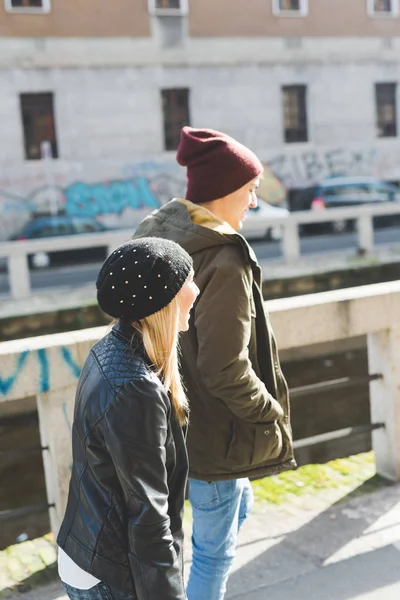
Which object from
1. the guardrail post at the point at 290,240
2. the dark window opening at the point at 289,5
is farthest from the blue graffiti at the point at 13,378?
the dark window opening at the point at 289,5

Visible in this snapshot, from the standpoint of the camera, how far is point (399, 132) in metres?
27.6

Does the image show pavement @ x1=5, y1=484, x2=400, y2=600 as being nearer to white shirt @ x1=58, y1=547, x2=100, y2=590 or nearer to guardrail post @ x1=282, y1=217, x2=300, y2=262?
white shirt @ x1=58, y1=547, x2=100, y2=590

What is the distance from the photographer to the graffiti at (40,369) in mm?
2984

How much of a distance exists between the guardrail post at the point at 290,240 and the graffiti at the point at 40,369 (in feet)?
35.2

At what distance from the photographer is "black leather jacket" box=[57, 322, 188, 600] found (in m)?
1.71

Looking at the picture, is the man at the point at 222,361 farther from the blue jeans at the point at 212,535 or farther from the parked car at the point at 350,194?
the parked car at the point at 350,194

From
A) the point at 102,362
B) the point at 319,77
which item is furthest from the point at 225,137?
the point at 319,77

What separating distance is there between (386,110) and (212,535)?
88.6ft

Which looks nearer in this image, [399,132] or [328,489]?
[328,489]

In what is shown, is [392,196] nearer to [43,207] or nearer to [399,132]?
[399,132]

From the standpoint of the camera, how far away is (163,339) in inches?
74.2

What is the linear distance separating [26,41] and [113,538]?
22.9 m

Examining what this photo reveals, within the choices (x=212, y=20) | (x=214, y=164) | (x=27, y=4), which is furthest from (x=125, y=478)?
(x=212, y=20)

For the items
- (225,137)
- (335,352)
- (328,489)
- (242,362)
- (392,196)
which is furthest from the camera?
(392,196)
